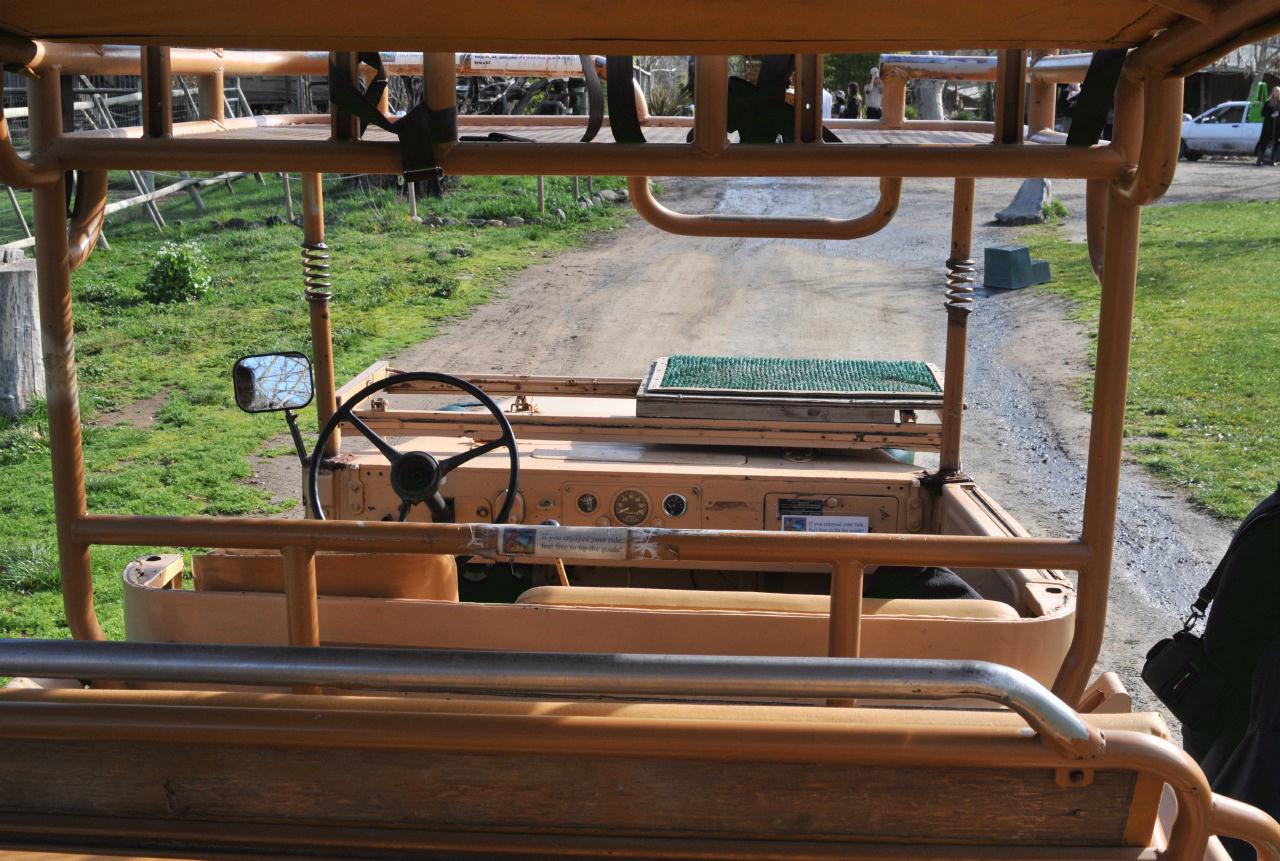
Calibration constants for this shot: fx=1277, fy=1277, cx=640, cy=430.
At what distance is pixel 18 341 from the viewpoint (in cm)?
827

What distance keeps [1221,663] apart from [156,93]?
8.46 ft

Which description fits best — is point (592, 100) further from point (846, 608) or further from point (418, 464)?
point (418, 464)

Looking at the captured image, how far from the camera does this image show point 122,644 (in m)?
1.74

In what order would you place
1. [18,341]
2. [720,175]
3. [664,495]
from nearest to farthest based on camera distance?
[720,175]
[664,495]
[18,341]

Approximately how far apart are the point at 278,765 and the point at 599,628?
1.11 m

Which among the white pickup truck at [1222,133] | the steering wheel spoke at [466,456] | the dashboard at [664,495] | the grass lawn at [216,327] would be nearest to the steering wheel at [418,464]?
the steering wheel spoke at [466,456]

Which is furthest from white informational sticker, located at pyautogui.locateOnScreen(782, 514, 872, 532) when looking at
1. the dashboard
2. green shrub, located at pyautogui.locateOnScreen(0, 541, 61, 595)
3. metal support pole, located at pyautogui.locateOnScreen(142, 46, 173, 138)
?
green shrub, located at pyautogui.locateOnScreen(0, 541, 61, 595)

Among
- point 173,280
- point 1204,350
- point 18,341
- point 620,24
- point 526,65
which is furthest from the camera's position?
point 173,280

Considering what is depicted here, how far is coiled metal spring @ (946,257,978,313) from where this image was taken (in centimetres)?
340

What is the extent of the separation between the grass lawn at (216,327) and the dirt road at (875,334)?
0.76 metres

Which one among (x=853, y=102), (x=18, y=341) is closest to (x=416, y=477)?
(x=18, y=341)

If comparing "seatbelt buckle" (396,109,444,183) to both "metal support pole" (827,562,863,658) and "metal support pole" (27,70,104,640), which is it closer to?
"metal support pole" (27,70,104,640)

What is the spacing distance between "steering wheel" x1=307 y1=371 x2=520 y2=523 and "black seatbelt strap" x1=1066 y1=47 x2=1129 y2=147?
6.30ft

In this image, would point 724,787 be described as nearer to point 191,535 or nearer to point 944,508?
point 191,535
